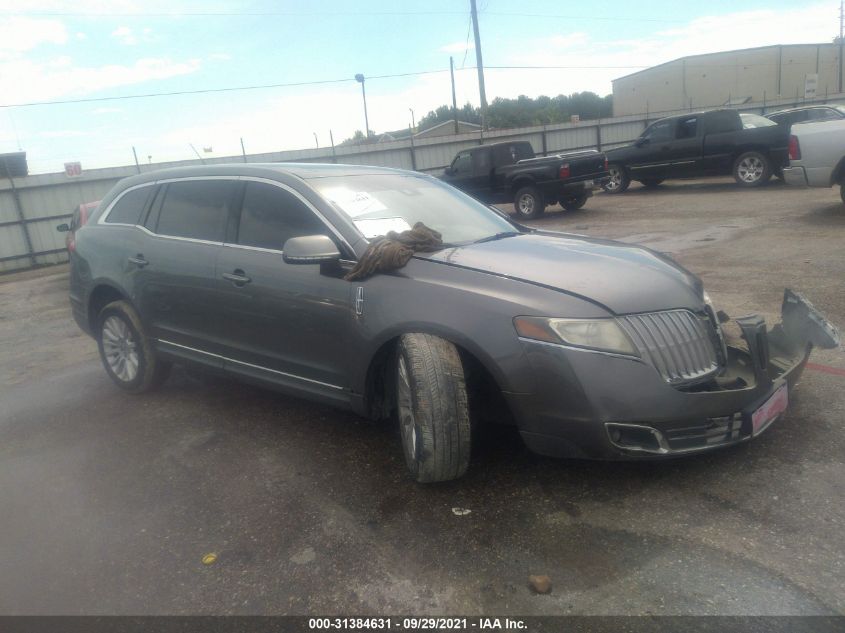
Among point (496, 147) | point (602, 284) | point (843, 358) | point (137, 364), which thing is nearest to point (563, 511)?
point (602, 284)

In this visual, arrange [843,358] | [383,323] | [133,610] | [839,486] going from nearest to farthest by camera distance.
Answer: [133,610]
[839,486]
[383,323]
[843,358]

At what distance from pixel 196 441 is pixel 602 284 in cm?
266

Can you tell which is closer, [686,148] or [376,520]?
[376,520]

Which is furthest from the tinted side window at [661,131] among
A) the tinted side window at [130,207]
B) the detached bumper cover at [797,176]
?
the tinted side window at [130,207]

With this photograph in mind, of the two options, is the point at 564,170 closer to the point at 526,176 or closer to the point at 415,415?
the point at 526,176

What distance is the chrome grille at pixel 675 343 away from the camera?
9.58 feet

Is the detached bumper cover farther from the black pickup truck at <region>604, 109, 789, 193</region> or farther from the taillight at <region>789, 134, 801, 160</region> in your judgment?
the black pickup truck at <region>604, 109, 789, 193</region>

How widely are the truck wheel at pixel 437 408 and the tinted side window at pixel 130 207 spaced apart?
2.87 meters

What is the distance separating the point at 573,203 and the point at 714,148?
11.0 feet

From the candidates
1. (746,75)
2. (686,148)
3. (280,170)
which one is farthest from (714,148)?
(746,75)

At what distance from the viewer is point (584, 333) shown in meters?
2.90

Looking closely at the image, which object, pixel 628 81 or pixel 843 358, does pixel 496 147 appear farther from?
pixel 628 81

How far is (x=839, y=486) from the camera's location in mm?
2967

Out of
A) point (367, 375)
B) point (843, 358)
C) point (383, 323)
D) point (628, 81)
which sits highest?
point (628, 81)
